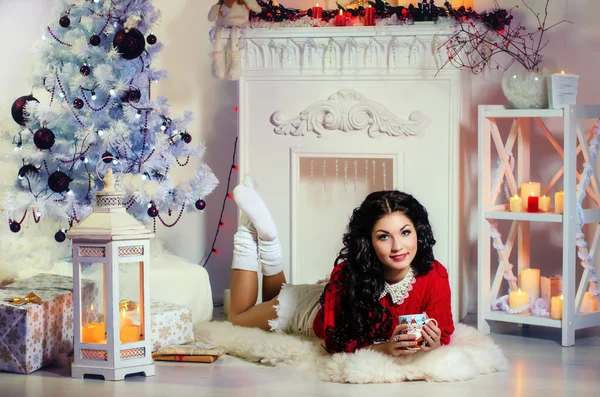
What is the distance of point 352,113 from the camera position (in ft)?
13.9

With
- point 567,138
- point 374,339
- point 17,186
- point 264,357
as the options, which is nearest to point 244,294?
point 264,357

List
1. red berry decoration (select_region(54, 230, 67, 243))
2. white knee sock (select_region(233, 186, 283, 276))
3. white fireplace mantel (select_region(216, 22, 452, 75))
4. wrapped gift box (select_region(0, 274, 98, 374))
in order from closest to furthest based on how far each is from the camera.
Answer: wrapped gift box (select_region(0, 274, 98, 374)) < white knee sock (select_region(233, 186, 283, 276)) < red berry decoration (select_region(54, 230, 67, 243)) < white fireplace mantel (select_region(216, 22, 452, 75))

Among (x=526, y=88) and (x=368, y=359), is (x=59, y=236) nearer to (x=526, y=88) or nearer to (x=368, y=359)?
(x=368, y=359)

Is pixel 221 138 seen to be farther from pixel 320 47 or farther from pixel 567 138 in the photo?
pixel 567 138

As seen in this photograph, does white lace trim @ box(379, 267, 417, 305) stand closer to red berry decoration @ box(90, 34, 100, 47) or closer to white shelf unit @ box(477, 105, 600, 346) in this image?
white shelf unit @ box(477, 105, 600, 346)

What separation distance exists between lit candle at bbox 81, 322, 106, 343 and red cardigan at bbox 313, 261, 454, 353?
2.59 feet

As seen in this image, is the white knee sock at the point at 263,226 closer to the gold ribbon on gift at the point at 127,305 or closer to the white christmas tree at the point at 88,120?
the white christmas tree at the point at 88,120

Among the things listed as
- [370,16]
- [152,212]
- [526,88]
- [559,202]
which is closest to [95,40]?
[152,212]

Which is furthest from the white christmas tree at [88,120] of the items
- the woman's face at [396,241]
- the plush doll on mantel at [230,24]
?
the woman's face at [396,241]

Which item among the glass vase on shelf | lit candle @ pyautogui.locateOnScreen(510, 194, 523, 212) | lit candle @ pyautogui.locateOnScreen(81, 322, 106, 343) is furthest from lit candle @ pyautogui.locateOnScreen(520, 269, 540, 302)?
lit candle @ pyautogui.locateOnScreen(81, 322, 106, 343)

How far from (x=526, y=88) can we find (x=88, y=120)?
194 centimetres

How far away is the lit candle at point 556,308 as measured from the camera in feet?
12.5

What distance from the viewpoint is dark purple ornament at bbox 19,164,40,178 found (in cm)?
405

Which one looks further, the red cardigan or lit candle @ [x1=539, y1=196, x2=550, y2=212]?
lit candle @ [x1=539, y1=196, x2=550, y2=212]
